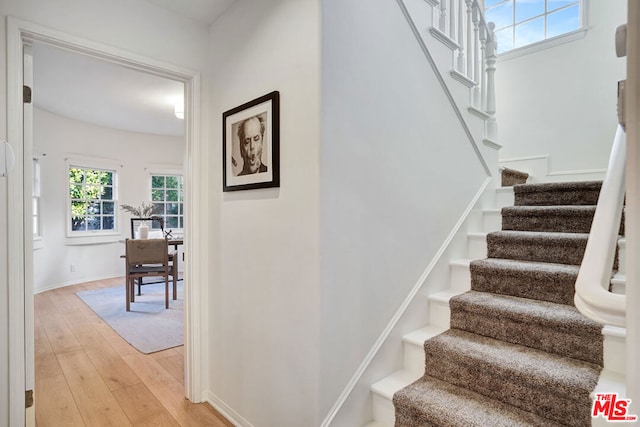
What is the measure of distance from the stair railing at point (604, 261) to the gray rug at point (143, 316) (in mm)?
3134

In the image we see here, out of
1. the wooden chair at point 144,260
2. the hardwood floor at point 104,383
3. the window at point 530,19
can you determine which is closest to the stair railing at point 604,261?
the hardwood floor at point 104,383

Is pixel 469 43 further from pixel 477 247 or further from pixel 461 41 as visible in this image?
pixel 477 247

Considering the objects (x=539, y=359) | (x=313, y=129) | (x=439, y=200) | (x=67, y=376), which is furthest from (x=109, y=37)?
(x=539, y=359)

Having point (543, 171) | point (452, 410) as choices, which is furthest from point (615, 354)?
point (543, 171)

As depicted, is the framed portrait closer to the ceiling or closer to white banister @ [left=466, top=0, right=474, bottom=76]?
the ceiling

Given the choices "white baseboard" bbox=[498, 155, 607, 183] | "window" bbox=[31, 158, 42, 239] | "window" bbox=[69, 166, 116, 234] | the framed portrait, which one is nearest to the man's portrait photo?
the framed portrait

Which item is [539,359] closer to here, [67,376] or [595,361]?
[595,361]

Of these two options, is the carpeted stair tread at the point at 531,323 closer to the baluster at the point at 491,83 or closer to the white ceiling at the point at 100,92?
the baluster at the point at 491,83

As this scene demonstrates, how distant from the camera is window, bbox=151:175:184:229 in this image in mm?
6580

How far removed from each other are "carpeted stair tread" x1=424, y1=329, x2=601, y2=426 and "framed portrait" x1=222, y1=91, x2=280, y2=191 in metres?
1.22

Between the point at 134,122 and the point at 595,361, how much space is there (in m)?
6.22

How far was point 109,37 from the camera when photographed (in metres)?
1.88

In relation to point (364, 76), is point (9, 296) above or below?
below

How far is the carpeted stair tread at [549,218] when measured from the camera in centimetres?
211
